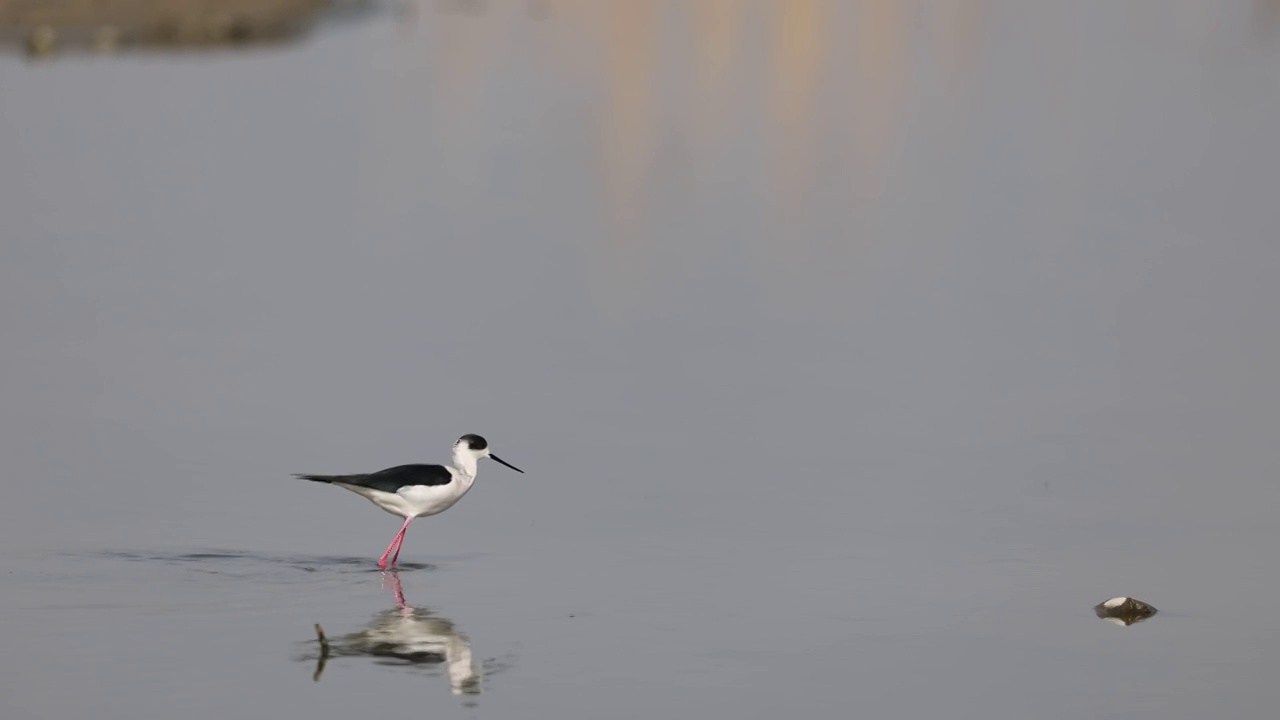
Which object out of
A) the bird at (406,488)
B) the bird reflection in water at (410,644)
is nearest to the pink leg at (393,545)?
the bird at (406,488)

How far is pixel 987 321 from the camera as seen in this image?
14227mm

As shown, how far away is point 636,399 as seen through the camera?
11.9 meters

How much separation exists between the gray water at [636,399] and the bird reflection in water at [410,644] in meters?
0.03

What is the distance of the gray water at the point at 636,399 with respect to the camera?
759cm

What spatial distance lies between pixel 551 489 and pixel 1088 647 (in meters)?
2.91

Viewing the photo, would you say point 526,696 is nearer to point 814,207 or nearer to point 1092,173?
point 814,207

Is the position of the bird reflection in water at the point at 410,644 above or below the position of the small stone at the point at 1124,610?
below

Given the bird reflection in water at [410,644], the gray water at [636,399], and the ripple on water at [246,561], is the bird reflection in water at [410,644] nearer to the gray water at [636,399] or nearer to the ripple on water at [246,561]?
the gray water at [636,399]

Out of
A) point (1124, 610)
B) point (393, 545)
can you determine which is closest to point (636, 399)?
point (393, 545)

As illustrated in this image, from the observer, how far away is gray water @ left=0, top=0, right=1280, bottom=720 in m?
A: 7.59

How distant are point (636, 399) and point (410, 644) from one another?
4.40m

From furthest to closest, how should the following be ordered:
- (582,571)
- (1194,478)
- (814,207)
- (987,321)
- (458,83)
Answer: (458,83)
(814,207)
(987,321)
(1194,478)
(582,571)

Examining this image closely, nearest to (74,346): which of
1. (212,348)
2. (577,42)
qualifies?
(212,348)

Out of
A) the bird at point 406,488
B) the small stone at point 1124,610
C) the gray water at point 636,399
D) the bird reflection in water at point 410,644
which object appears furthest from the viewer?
the bird at point 406,488
